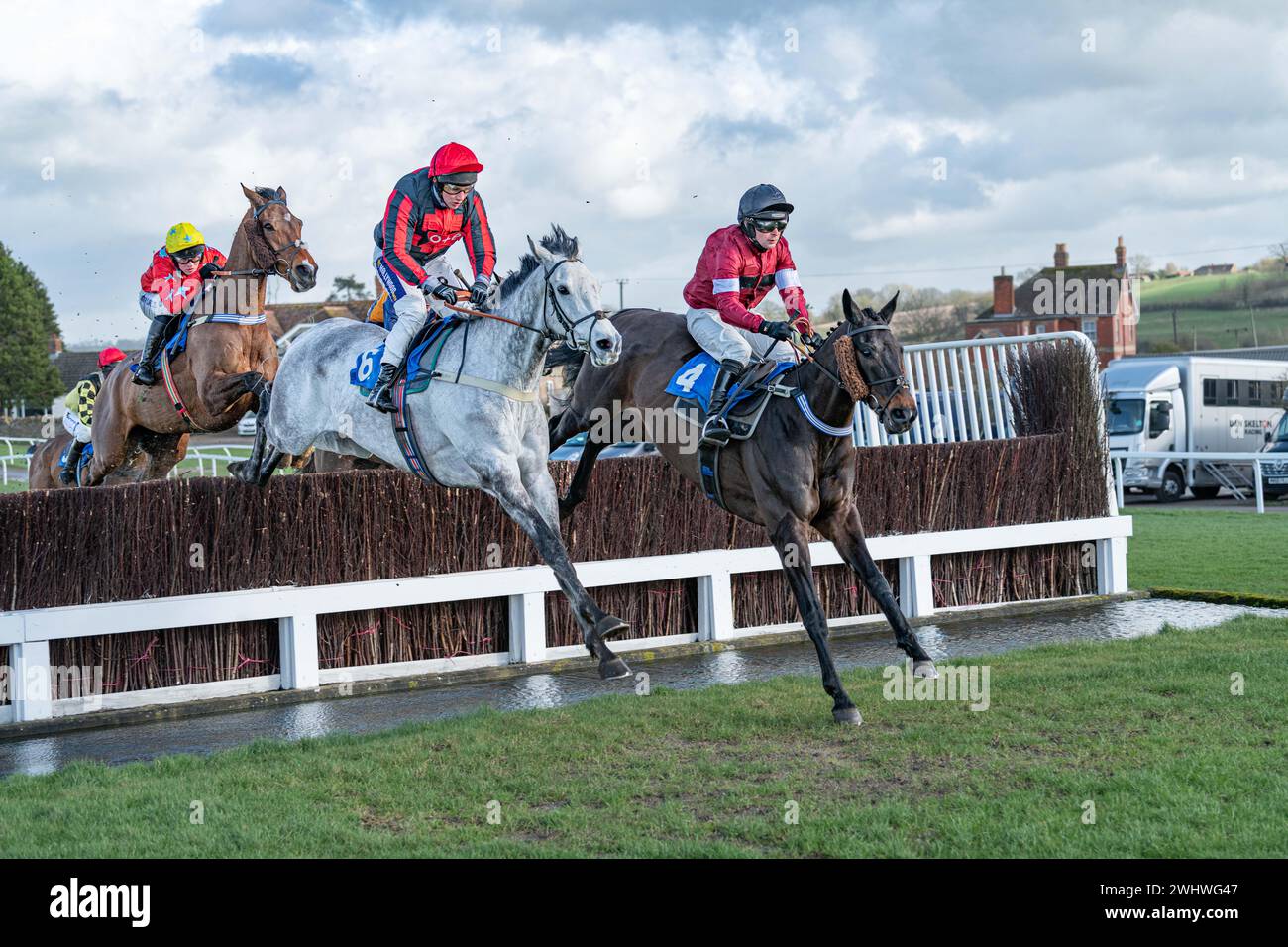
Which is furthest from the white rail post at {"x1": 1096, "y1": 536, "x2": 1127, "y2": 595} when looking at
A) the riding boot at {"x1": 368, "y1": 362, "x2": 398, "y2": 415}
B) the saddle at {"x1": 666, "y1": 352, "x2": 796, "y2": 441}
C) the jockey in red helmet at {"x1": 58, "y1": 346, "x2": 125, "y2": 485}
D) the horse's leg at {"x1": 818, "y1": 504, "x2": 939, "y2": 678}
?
the jockey in red helmet at {"x1": 58, "y1": 346, "x2": 125, "y2": 485}

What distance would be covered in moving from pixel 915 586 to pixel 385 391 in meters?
5.10

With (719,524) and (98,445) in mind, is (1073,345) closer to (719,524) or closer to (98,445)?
(719,524)

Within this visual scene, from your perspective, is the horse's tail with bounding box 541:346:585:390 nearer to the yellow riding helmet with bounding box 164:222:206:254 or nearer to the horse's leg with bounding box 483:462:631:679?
the horse's leg with bounding box 483:462:631:679

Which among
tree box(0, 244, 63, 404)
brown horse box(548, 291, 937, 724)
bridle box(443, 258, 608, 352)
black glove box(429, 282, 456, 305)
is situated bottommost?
brown horse box(548, 291, 937, 724)

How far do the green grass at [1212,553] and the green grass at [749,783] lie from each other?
484cm

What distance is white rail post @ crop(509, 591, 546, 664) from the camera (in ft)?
32.7

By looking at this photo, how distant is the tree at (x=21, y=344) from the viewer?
6456 cm

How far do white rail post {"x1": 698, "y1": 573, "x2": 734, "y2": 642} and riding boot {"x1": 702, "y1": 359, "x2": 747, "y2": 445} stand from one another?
2.56 meters

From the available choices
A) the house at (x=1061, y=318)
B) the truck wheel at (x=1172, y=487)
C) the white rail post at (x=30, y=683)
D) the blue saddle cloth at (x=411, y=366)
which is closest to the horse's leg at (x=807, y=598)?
the blue saddle cloth at (x=411, y=366)

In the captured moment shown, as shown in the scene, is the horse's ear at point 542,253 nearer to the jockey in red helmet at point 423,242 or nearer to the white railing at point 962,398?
the jockey in red helmet at point 423,242

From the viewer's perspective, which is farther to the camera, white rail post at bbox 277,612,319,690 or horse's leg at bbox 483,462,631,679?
white rail post at bbox 277,612,319,690

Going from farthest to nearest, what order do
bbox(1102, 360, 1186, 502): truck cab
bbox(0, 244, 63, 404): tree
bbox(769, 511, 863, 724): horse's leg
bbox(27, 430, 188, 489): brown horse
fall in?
bbox(0, 244, 63, 404): tree < bbox(1102, 360, 1186, 502): truck cab < bbox(27, 430, 188, 489): brown horse < bbox(769, 511, 863, 724): horse's leg

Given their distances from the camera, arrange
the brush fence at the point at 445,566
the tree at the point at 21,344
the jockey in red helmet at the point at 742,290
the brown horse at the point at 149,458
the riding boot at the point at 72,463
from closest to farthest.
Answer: the jockey in red helmet at the point at 742,290 → the brush fence at the point at 445,566 → the brown horse at the point at 149,458 → the riding boot at the point at 72,463 → the tree at the point at 21,344
